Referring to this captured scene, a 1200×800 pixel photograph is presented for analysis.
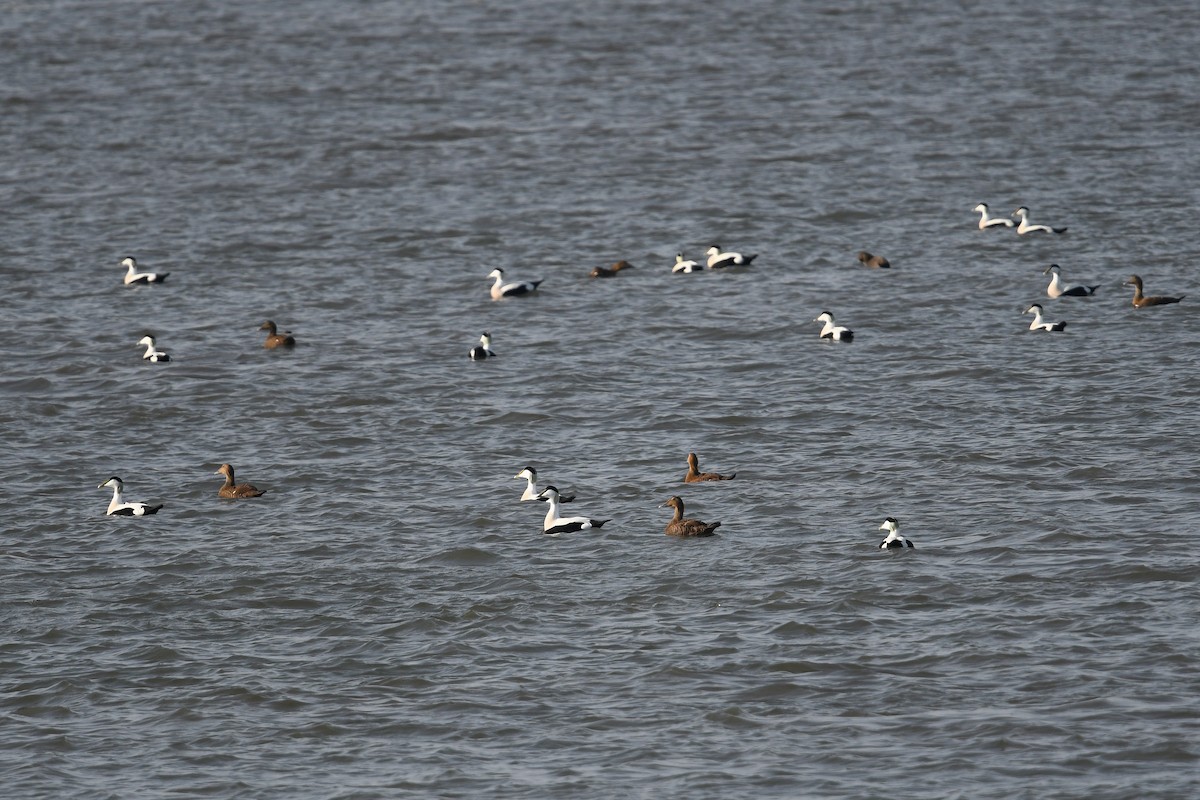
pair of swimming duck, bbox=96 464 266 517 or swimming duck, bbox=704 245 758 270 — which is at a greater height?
swimming duck, bbox=704 245 758 270

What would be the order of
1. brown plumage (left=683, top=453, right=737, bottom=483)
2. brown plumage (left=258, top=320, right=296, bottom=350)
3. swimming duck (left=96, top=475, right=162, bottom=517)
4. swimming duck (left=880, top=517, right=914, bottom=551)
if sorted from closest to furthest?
swimming duck (left=880, top=517, right=914, bottom=551) < swimming duck (left=96, top=475, right=162, bottom=517) < brown plumage (left=683, top=453, right=737, bottom=483) < brown plumage (left=258, top=320, right=296, bottom=350)

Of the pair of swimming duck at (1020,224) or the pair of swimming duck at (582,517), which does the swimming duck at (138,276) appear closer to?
the pair of swimming duck at (582,517)

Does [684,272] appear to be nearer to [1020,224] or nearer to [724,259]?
[724,259]

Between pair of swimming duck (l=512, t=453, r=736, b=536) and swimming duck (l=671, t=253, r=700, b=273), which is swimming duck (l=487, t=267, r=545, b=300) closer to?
swimming duck (l=671, t=253, r=700, b=273)

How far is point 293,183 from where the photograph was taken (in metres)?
45.9

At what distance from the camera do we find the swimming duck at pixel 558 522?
2478cm

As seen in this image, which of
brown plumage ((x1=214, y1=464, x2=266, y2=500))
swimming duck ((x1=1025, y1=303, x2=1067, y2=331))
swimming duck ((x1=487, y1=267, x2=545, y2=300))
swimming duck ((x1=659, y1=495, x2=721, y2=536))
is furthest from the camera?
swimming duck ((x1=487, y1=267, x2=545, y2=300))

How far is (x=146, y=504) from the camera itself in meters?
26.4

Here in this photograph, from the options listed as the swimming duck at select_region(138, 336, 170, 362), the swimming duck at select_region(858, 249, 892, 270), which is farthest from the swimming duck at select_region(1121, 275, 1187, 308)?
the swimming duck at select_region(138, 336, 170, 362)

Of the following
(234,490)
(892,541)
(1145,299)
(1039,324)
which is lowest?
(892,541)

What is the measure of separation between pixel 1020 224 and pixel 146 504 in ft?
66.1

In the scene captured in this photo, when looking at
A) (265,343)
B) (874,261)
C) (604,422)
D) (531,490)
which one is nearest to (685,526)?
(531,490)

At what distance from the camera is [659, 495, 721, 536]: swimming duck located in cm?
2431

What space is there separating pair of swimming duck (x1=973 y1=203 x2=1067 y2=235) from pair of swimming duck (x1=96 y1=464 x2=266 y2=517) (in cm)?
1852
